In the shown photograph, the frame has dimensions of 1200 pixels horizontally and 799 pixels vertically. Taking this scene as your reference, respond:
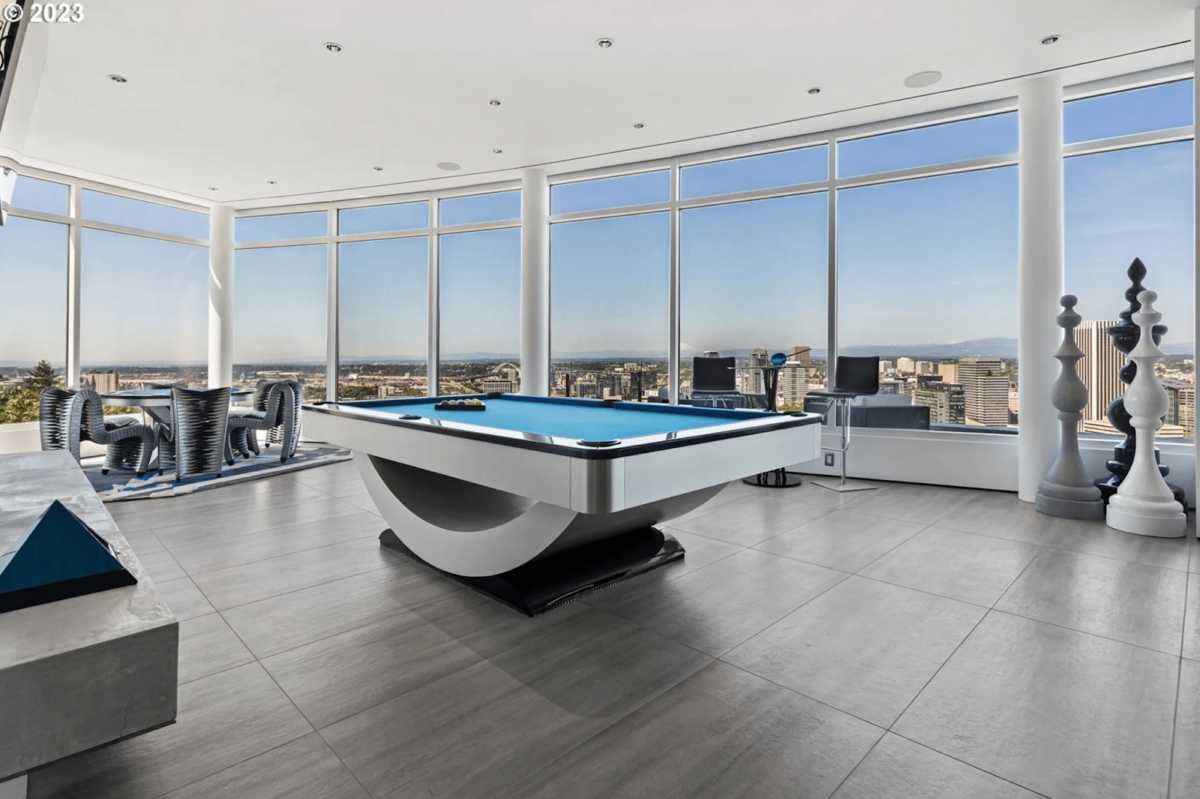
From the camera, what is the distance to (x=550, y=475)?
1.96m

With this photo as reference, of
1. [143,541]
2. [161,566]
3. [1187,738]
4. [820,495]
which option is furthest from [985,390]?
[143,541]

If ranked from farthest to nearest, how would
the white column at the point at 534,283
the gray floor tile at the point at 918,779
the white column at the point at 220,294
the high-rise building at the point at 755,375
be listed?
1. the white column at the point at 220,294
2. the white column at the point at 534,283
3. the high-rise building at the point at 755,375
4. the gray floor tile at the point at 918,779

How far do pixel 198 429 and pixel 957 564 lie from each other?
6.25 metres

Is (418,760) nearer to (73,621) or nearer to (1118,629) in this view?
(73,621)

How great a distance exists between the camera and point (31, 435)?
6824mm

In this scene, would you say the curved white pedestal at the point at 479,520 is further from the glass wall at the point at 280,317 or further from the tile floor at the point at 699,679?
the glass wall at the point at 280,317

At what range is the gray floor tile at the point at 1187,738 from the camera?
151 centimetres

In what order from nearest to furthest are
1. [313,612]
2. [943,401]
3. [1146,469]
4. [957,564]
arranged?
[313,612] → [957,564] → [1146,469] → [943,401]

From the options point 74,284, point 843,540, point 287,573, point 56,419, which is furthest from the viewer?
point 74,284

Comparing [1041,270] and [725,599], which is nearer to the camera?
[725,599]

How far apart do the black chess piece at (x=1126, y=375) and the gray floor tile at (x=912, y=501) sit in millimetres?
914

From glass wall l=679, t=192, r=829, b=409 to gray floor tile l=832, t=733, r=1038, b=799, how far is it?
4477mm

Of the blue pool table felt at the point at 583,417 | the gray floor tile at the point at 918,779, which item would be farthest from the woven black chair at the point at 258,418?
the gray floor tile at the point at 918,779

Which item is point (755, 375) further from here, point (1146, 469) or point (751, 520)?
point (1146, 469)
